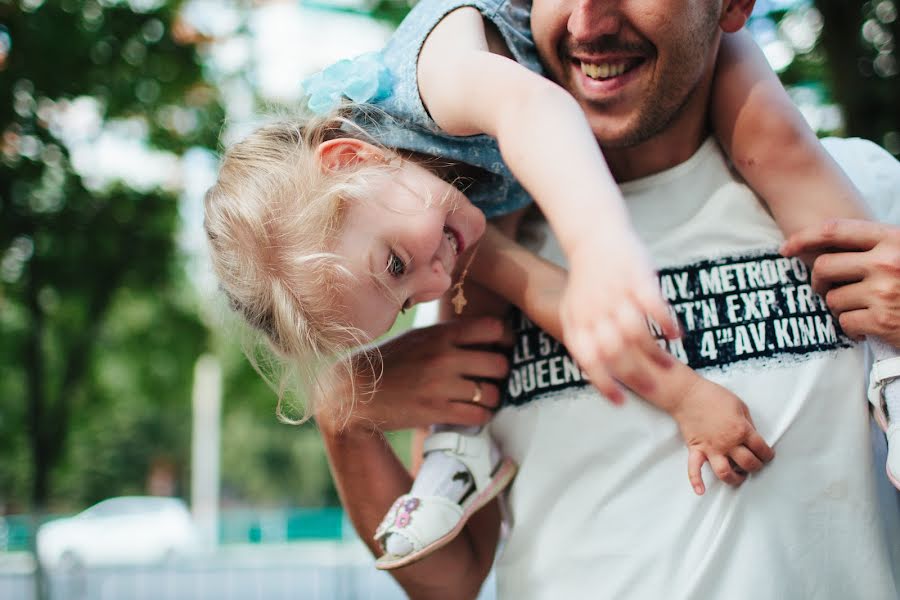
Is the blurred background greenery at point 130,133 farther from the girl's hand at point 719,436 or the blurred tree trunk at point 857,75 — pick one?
the girl's hand at point 719,436

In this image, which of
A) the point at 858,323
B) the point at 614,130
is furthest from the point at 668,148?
the point at 858,323

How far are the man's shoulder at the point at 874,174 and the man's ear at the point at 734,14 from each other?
0.31 metres

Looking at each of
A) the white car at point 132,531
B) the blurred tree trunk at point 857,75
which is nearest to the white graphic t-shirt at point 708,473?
the blurred tree trunk at point 857,75

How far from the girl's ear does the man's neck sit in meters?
0.46

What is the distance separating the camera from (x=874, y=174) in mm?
1964

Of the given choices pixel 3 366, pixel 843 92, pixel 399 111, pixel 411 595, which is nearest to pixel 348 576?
pixel 3 366

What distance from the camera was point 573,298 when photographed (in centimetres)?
119

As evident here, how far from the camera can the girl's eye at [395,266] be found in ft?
6.01

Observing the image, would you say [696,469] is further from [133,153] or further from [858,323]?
[133,153]

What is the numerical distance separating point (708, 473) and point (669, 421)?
0.40 ft

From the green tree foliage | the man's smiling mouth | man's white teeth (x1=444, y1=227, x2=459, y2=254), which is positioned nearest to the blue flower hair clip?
man's white teeth (x1=444, y1=227, x2=459, y2=254)

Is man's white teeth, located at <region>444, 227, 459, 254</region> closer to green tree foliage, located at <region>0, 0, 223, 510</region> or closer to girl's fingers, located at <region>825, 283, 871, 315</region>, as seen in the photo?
girl's fingers, located at <region>825, 283, 871, 315</region>

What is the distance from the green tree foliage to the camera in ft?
20.5

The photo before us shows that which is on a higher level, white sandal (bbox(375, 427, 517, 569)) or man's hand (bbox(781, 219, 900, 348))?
man's hand (bbox(781, 219, 900, 348))
